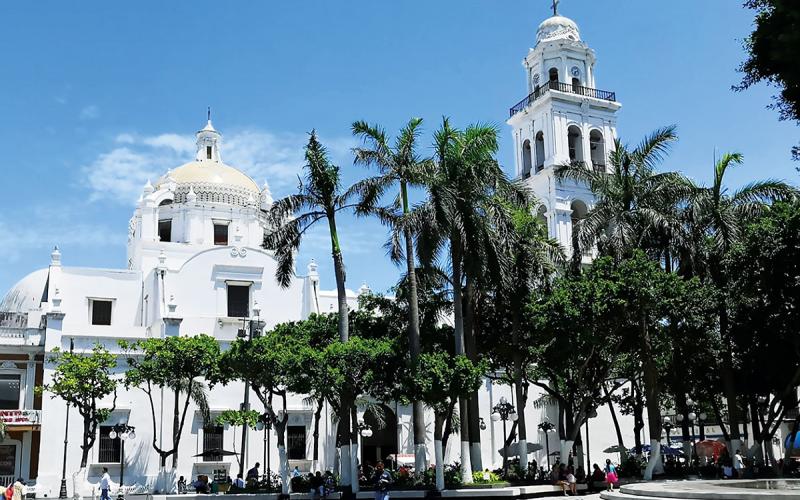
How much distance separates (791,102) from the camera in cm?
1662

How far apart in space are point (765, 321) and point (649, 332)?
4196mm

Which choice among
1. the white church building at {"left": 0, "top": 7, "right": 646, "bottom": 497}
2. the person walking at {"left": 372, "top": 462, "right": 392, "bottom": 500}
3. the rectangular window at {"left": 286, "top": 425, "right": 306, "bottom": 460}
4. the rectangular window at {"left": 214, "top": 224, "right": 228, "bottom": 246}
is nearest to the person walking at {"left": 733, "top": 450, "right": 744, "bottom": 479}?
the person walking at {"left": 372, "top": 462, "right": 392, "bottom": 500}

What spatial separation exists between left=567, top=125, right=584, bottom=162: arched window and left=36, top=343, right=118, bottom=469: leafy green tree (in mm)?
27600

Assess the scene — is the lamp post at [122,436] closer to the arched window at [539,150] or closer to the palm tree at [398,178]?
the palm tree at [398,178]

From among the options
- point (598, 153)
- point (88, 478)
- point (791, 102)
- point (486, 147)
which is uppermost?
point (598, 153)

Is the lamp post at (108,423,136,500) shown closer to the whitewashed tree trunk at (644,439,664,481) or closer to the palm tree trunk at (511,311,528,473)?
the palm tree trunk at (511,311,528,473)

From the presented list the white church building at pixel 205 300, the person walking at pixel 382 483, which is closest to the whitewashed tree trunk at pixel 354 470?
the person walking at pixel 382 483

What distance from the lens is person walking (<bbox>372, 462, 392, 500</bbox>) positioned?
2211 cm

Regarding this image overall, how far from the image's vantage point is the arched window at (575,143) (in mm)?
49094

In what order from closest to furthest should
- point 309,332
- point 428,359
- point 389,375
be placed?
1. point 428,359
2. point 389,375
3. point 309,332

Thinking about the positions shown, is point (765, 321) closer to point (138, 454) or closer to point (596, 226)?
point (596, 226)

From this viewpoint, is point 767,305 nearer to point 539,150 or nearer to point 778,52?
point 778,52

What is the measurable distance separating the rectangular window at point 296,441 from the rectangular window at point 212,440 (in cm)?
310

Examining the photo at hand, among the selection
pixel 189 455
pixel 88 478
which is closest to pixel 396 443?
pixel 189 455
